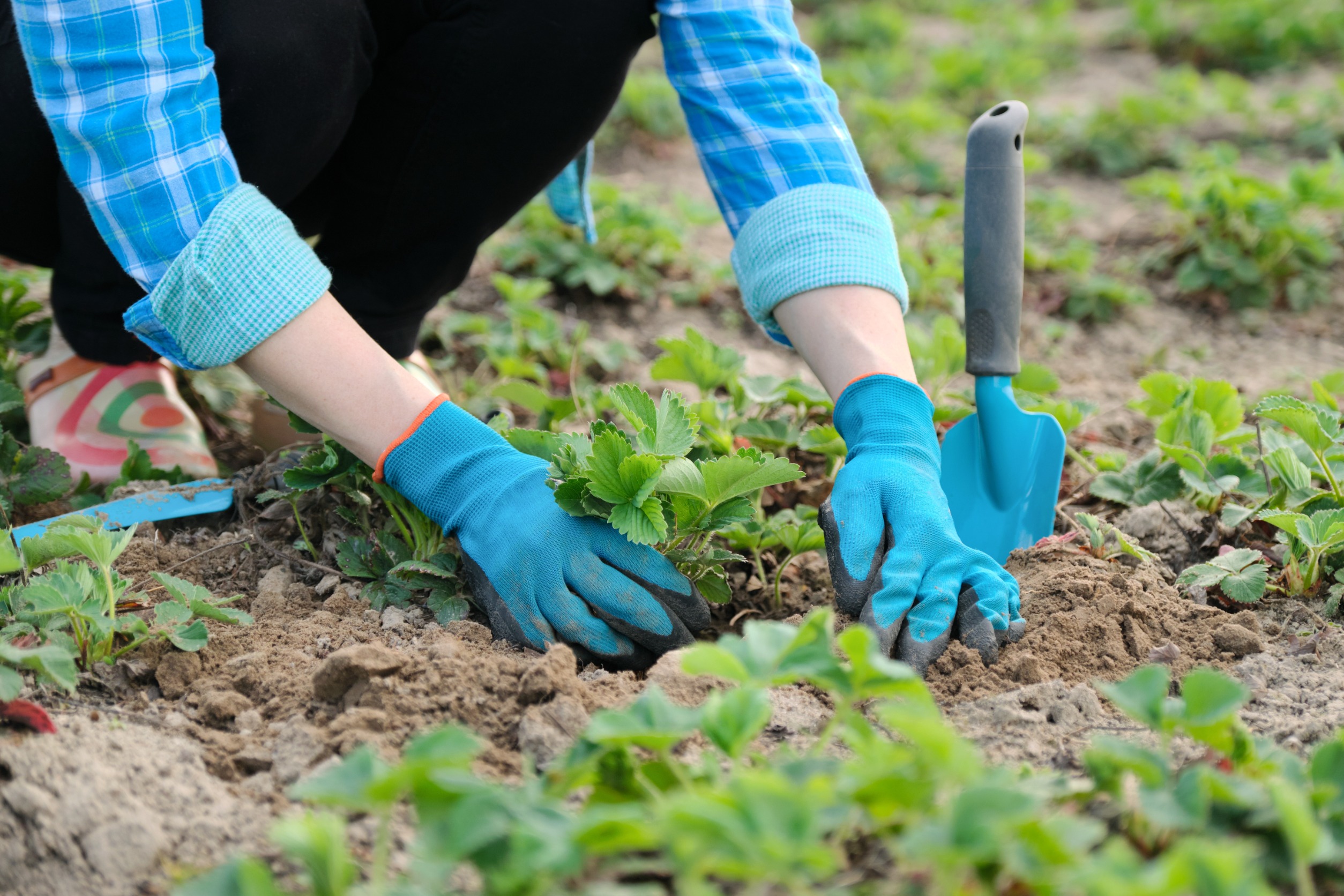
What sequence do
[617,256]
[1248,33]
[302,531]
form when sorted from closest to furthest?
[302,531] → [617,256] → [1248,33]

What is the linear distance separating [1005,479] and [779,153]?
0.64m

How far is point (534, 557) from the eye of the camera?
1361 mm

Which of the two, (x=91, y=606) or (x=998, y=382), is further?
(x=998, y=382)

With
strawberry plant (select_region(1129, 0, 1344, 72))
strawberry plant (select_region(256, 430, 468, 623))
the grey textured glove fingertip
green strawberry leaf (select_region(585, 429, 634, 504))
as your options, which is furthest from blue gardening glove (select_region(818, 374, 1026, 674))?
strawberry plant (select_region(1129, 0, 1344, 72))

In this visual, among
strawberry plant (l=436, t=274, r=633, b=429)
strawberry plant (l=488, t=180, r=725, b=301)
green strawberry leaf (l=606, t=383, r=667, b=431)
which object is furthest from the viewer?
strawberry plant (l=488, t=180, r=725, b=301)

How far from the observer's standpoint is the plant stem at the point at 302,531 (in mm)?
1560

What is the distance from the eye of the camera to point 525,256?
301 centimetres

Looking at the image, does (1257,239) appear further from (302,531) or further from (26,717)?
(26,717)

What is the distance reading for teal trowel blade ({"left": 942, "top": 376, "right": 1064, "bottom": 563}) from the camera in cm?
165

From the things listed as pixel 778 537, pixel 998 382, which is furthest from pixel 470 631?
pixel 998 382

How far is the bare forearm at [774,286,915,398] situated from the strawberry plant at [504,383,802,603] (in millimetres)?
243

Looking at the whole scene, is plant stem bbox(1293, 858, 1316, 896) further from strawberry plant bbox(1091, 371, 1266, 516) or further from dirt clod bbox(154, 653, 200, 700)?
dirt clod bbox(154, 653, 200, 700)

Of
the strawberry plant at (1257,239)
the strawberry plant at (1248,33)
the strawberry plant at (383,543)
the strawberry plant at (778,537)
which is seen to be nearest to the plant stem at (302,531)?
the strawberry plant at (383,543)

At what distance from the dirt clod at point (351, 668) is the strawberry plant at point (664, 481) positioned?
29cm
